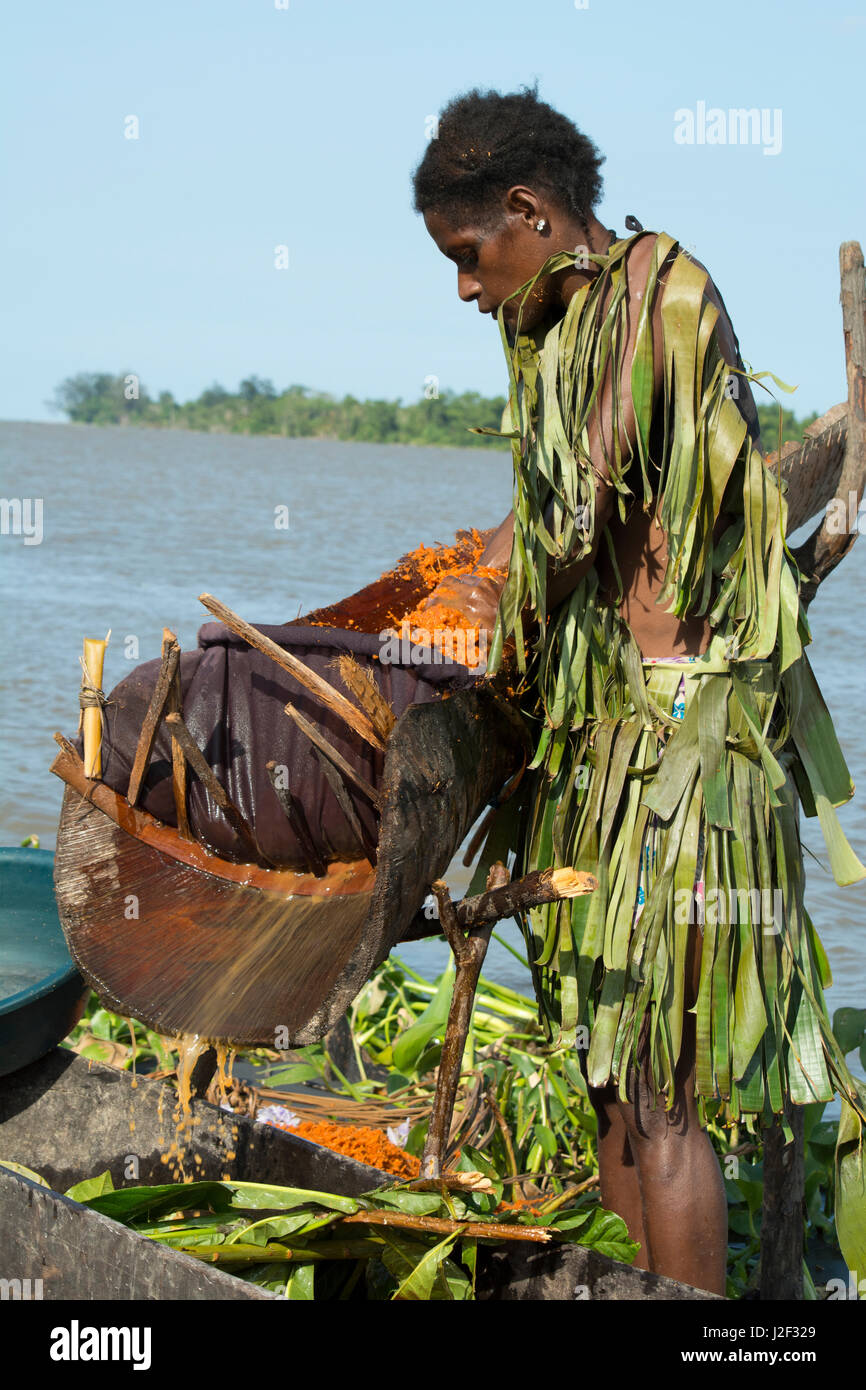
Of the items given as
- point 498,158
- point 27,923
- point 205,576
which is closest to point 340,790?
point 498,158

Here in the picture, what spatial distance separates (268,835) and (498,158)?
49.1 inches

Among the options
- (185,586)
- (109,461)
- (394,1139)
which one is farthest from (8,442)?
(394,1139)

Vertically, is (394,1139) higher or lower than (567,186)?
lower

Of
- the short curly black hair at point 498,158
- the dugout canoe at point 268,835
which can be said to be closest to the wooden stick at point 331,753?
the dugout canoe at point 268,835

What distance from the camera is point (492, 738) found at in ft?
7.95

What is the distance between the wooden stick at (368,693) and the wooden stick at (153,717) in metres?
0.31

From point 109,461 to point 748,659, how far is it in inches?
1146

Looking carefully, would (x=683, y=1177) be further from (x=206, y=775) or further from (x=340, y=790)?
(x=206, y=775)

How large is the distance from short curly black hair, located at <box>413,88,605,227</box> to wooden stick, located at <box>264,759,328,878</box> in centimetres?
101

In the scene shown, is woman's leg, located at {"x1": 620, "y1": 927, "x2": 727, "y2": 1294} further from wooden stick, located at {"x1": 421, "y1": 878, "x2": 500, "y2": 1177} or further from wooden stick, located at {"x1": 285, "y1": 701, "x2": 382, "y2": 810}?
wooden stick, located at {"x1": 285, "y1": 701, "x2": 382, "y2": 810}

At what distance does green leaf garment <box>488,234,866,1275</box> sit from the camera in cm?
225

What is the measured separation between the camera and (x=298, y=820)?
2.50m
